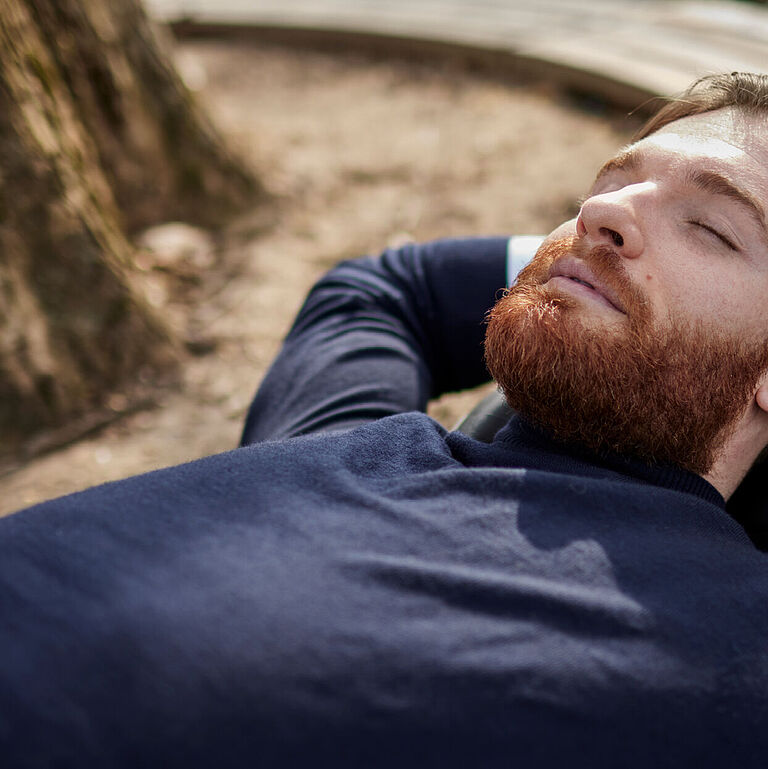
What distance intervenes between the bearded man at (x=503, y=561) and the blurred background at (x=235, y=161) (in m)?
1.26

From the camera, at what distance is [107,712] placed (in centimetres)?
105

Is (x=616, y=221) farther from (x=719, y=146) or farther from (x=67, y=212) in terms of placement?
Result: (x=67, y=212)

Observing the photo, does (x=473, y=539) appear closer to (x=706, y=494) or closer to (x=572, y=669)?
(x=572, y=669)

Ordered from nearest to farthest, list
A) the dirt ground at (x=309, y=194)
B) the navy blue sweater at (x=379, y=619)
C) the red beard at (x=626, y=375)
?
1. the navy blue sweater at (x=379, y=619)
2. the red beard at (x=626, y=375)
3. the dirt ground at (x=309, y=194)

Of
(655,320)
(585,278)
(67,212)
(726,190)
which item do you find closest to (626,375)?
(655,320)

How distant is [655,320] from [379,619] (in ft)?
2.77

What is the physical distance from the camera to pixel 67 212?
262 cm

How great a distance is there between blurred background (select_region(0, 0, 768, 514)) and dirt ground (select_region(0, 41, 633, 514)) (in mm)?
15

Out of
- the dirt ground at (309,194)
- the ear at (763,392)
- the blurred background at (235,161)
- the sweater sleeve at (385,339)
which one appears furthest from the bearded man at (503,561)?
the blurred background at (235,161)

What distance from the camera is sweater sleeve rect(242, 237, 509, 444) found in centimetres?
198

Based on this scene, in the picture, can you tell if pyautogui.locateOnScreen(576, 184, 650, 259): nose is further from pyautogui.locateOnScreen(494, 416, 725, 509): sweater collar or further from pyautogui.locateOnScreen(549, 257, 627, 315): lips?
pyautogui.locateOnScreen(494, 416, 725, 509): sweater collar

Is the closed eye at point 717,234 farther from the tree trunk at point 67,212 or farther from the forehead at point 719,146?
the tree trunk at point 67,212

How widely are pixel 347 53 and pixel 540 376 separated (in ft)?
18.1

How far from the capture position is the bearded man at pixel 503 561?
107 centimetres
